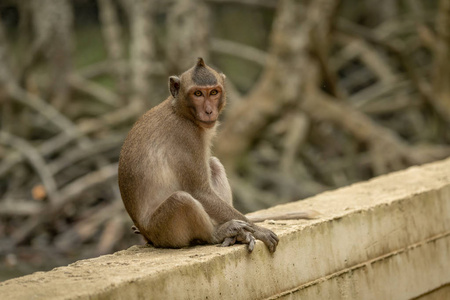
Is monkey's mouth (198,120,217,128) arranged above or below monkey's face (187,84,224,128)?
below

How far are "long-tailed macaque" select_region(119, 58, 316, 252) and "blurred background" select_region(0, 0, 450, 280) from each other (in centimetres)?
358

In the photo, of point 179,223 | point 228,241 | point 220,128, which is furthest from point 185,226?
→ point 220,128

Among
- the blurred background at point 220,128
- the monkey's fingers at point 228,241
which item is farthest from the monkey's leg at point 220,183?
the blurred background at point 220,128

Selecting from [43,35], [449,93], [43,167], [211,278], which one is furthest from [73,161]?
[211,278]

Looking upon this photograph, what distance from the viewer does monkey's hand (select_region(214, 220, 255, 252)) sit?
417 cm

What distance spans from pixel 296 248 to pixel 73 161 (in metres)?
5.80

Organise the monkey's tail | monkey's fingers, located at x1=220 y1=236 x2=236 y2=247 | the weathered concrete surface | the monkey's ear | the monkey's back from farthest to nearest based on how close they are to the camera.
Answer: the monkey's tail < the monkey's ear < the monkey's back < monkey's fingers, located at x1=220 y1=236 x2=236 y2=247 < the weathered concrete surface

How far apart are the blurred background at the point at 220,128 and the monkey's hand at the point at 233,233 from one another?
384 cm

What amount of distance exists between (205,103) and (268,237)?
0.88 metres

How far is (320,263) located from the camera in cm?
446

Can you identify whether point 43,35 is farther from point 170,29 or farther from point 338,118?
point 338,118

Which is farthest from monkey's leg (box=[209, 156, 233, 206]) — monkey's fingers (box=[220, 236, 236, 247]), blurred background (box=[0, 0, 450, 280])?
blurred background (box=[0, 0, 450, 280])

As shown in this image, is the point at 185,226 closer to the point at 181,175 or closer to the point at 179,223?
the point at 179,223

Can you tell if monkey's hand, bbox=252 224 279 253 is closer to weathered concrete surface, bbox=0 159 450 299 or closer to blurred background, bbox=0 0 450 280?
weathered concrete surface, bbox=0 159 450 299
